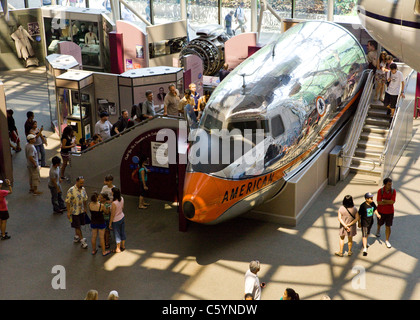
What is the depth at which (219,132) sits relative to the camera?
1437cm

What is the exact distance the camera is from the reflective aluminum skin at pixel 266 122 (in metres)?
13.9

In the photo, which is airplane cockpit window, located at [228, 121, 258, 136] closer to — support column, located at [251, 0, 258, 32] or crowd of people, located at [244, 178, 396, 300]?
crowd of people, located at [244, 178, 396, 300]

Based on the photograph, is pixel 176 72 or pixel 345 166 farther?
pixel 176 72

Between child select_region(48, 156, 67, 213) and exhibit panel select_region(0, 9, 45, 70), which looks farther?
exhibit panel select_region(0, 9, 45, 70)

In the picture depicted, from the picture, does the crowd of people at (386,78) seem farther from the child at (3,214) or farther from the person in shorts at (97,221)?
the child at (3,214)

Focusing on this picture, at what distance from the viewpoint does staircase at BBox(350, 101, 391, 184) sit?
18.1 m

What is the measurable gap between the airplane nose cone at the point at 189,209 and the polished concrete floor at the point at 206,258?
1012 millimetres

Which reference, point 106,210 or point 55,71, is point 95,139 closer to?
point 55,71

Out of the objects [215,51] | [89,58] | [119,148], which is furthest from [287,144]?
[89,58]

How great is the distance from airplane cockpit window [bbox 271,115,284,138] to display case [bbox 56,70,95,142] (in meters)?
6.95

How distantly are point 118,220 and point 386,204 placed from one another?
18.9 feet

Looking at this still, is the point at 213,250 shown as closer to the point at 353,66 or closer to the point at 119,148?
the point at 119,148

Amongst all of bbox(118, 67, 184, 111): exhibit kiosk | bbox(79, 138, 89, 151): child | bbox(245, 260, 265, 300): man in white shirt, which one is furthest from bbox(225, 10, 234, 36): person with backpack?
bbox(245, 260, 265, 300): man in white shirt

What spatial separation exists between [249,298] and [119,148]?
7.25 m
